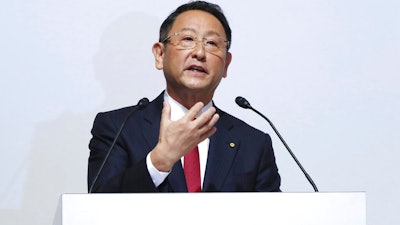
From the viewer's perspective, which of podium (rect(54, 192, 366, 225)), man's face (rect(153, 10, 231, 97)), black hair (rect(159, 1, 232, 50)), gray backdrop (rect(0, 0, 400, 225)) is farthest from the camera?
gray backdrop (rect(0, 0, 400, 225))

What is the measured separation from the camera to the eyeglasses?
6.94ft

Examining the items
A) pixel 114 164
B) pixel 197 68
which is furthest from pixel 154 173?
pixel 197 68

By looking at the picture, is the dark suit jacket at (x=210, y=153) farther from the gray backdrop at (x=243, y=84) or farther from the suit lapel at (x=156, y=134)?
the gray backdrop at (x=243, y=84)

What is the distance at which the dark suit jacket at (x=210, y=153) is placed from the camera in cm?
202

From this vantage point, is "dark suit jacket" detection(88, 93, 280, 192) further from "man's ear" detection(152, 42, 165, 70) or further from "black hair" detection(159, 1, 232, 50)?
"black hair" detection(159, 1, 232, 50)

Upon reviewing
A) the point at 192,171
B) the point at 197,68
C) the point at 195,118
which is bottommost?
the point at 192,171

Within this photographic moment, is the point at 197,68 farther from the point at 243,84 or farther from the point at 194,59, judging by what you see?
the point at 243,84

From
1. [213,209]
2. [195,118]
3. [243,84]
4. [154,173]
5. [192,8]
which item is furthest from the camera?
[243,84]

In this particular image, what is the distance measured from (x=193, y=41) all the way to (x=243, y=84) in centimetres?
50

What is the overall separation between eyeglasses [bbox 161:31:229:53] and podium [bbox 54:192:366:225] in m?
0.72

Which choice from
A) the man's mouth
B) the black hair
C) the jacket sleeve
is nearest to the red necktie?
the jacket sleeve

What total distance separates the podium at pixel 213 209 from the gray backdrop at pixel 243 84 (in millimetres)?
966

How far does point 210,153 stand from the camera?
6.85 feet
